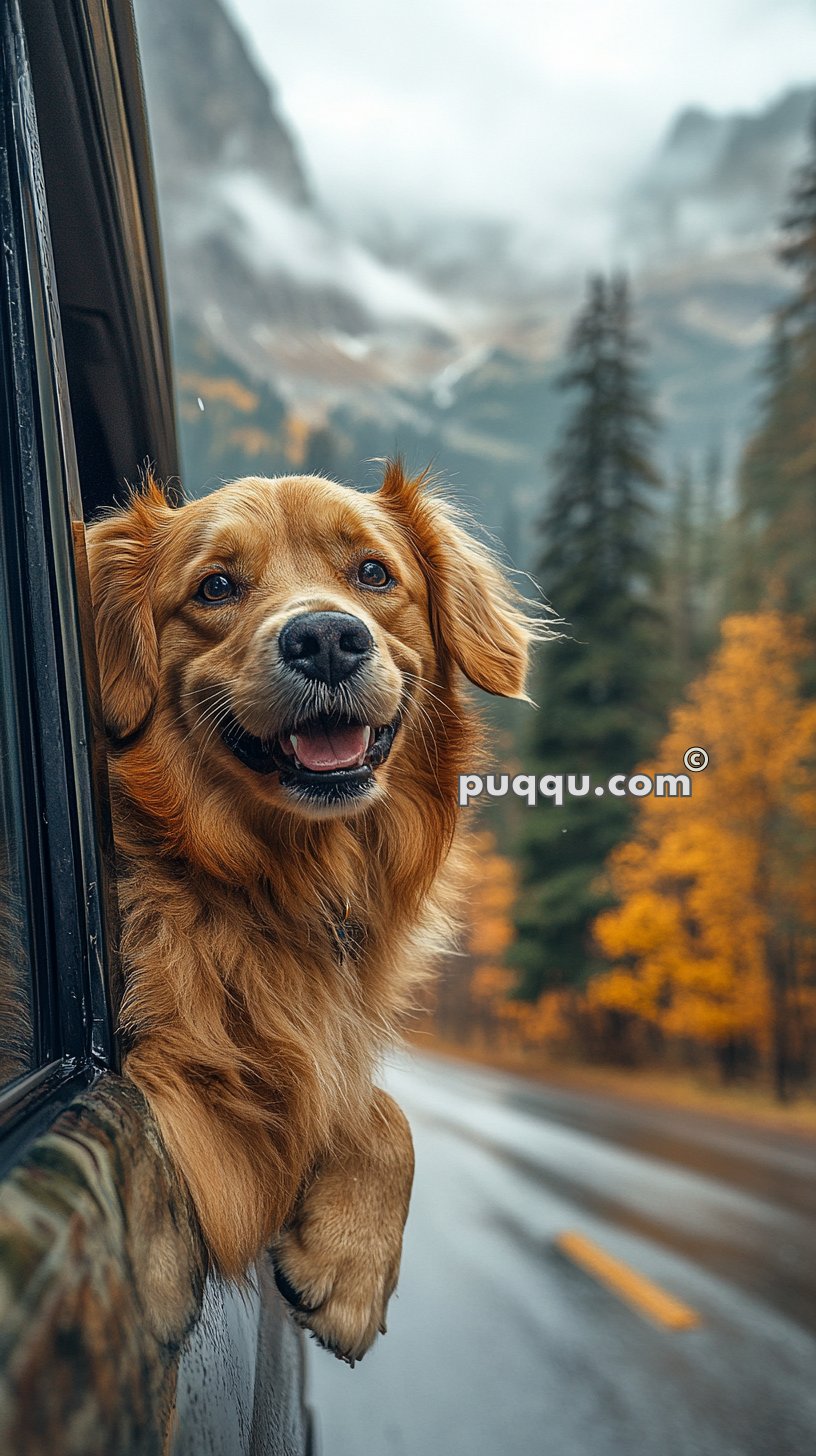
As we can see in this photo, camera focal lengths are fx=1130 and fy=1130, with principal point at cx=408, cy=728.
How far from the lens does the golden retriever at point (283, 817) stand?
119cm

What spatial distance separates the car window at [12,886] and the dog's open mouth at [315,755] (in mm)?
314

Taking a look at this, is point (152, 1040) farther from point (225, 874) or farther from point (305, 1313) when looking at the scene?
point (305, 1313)

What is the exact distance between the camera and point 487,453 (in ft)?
6.22

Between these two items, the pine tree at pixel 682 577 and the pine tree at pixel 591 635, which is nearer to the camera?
the pine tree at pixel 591 635

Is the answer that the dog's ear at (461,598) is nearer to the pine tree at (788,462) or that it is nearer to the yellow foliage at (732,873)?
the yellow foliage at (732,873)

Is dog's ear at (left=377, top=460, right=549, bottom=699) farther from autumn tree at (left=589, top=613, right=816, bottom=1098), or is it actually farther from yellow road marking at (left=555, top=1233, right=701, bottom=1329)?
yellow road marking at (left=555, top=1233, right=701, bottom=1329)

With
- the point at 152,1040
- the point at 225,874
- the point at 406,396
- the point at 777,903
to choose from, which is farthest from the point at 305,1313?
the point at 777,903

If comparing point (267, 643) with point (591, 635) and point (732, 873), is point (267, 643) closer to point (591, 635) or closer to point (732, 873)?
point (591, 635)

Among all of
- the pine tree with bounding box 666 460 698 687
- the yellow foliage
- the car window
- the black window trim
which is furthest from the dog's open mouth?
the pine tree with bounding box 666 460 698 687

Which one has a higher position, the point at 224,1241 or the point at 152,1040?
the point at 152,1040

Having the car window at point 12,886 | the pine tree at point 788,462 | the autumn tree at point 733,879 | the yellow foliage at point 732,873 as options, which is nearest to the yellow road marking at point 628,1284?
the autumn tree at point 733,879

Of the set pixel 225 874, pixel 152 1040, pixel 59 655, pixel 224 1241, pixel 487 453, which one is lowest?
pixel 224 1241

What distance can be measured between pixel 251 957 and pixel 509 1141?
331 centimetres

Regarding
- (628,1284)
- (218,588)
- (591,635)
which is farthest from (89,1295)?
(628,1284)
